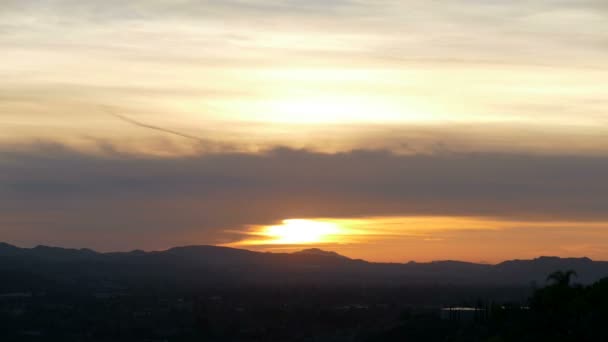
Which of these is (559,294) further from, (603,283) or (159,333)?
(159,333)

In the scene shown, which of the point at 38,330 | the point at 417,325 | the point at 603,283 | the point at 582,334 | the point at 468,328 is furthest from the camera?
the point at 38,330

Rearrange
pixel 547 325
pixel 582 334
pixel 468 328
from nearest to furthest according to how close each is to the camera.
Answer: pixel 582 334
pixel 547 325
pixel 468 328

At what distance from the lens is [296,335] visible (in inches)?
6481

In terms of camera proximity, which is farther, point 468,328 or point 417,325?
point 417,325

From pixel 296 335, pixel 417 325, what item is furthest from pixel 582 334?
pixel 296 335

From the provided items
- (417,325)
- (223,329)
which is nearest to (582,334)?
(417,325)

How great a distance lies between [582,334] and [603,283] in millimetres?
16096

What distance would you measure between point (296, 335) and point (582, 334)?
10219 centimetres

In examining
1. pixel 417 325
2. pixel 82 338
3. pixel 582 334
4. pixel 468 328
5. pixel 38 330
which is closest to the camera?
pixel 582 334

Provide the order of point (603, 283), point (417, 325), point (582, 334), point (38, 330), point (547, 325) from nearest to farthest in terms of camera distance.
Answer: point (582, 334)
point (547, 325)
point (603, 283)
point (417, 325)
point (38, 330)

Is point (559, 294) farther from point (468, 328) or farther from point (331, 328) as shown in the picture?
point (331, 328)

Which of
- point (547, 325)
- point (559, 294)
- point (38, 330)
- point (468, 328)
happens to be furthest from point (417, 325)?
point (38, 330)

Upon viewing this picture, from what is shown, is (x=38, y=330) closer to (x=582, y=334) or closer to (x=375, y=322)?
(x=375, y=322)

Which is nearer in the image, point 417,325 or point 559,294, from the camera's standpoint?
point 559,294
